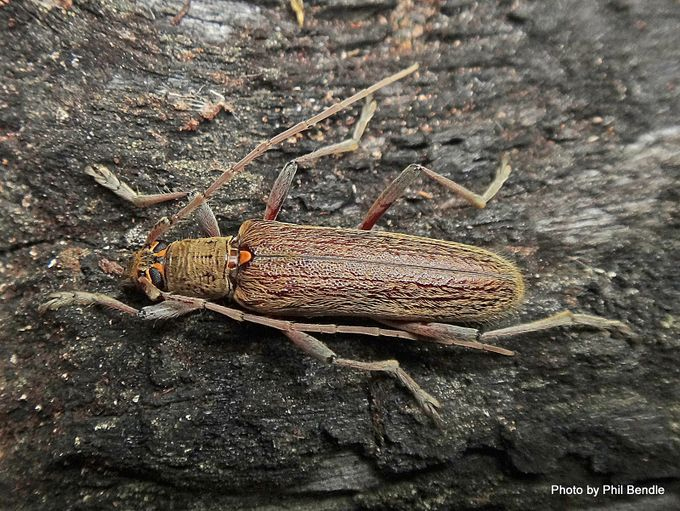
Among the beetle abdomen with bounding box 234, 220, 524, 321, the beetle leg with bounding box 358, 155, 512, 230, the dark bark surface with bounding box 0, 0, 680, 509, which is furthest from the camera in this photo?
the beetle leg with bounding box 358, 155, 512, 230

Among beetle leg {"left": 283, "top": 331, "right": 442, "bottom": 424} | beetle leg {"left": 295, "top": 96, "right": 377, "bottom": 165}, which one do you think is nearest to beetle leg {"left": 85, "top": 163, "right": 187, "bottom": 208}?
beetle leg {"left": 295, "top": 96, "right": 377, "bottom": 165}

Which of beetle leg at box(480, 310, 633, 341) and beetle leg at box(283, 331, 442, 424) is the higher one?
beetle leg at box(480, 310, 633, 341)

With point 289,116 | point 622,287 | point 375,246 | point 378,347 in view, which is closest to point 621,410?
point 622,287

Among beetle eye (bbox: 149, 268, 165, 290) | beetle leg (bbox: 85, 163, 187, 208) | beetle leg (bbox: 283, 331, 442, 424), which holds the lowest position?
beetle leg (bbox: 283, 331, 442, 424)

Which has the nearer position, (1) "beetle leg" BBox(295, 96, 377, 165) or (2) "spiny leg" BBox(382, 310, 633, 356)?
(2) "spiny leg" BBox(382, 310, 633, 356)

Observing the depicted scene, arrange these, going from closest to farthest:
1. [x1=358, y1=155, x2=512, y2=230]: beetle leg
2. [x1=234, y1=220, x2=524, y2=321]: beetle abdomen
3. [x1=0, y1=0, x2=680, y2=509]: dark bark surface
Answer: [x1=0, y1=0, x2=680, y2=509]: dark bark surface, [x1=234, y1=220, x2=524, y2=321]: beetle abdomen, [x1=358, y1=155, x2=512, y2=230]: beetle leg

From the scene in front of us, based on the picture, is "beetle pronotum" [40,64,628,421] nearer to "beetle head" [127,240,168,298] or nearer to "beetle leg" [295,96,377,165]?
"beetle head" [127,240,168,298]

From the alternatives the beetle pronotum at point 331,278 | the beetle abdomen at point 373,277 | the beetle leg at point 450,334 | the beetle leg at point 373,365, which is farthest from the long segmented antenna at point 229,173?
the beetle leg at point 450,334
